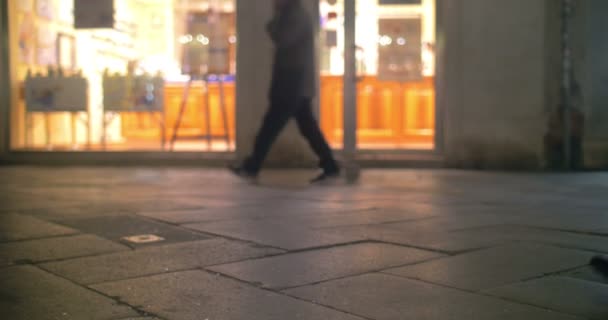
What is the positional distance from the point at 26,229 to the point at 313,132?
146 inches

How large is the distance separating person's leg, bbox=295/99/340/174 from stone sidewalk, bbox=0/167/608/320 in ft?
3.31

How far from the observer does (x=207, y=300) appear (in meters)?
2.69

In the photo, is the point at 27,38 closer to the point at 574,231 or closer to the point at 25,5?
the point at 25,5

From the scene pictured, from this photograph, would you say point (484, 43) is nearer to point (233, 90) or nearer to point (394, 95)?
point (394, 95)

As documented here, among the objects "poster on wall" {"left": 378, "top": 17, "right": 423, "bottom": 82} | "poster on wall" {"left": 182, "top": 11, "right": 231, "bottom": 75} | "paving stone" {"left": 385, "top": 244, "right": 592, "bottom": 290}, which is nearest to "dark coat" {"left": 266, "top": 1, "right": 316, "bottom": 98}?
"poster on wall" {"left": 182, "top": 11, "right": 231, "bottom": 75}

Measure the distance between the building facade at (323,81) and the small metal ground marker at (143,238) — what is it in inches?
211

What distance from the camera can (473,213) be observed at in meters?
5.09

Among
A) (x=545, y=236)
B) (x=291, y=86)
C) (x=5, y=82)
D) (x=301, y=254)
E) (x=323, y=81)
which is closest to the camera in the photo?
(x=301, y=254)

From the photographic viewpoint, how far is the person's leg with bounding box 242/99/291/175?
7500mm

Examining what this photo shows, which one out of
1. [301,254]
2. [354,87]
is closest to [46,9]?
[354,87]

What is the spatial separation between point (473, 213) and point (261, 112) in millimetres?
4668

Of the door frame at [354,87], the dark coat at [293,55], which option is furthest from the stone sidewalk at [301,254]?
the door frame at [354,87]

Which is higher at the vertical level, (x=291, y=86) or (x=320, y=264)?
(x=291, y=86)

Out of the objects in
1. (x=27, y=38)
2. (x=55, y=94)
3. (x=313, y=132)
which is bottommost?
(x=313, y=132)
